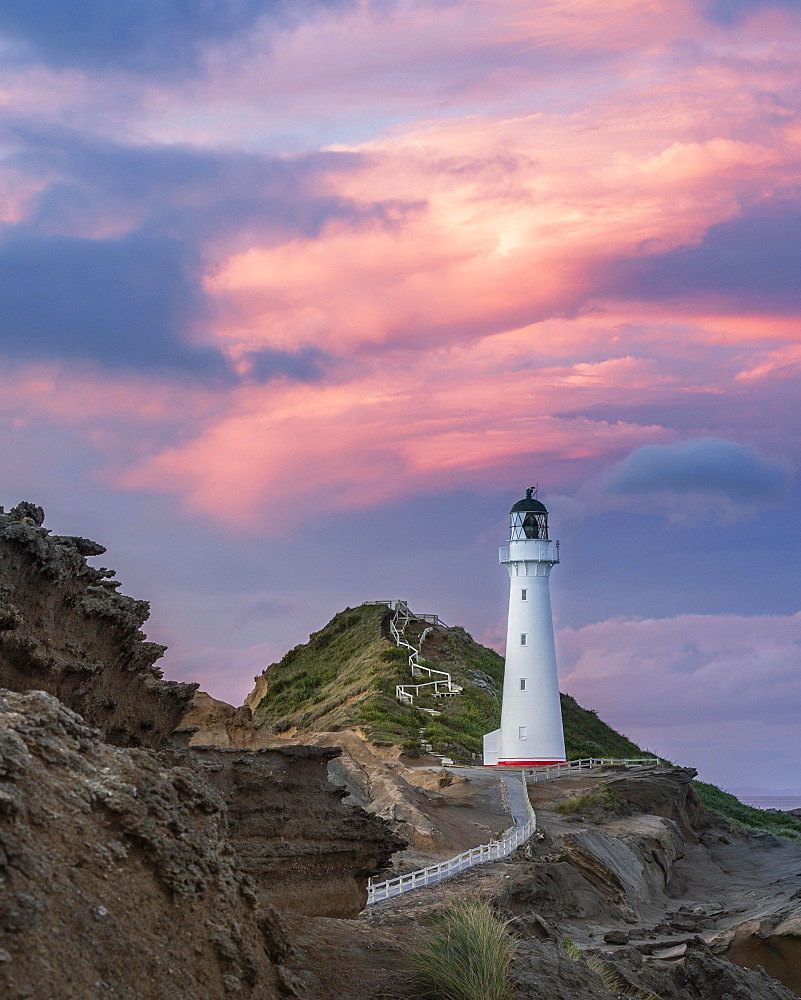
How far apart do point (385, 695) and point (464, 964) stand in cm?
4811

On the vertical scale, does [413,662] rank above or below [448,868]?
above

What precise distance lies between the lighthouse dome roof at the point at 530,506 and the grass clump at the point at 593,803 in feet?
43.4

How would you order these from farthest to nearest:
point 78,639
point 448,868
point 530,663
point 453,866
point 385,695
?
point 385,695
point 530,663
point 453,866
point 448,868
point 78,639

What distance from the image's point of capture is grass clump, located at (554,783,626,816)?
3997 cm

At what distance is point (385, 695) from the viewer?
192ft

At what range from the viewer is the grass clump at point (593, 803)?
3997 cm

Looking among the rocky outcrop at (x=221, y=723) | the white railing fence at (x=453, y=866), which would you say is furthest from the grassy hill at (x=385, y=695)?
the rocky outcrop at (x=221, y=723)

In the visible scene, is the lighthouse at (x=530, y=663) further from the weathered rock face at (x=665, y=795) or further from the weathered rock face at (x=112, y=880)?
the weathered rock face at (x=112, y=880)

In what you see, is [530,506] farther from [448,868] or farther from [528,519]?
[448,868]

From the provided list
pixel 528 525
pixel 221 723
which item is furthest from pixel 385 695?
pixel 221 723

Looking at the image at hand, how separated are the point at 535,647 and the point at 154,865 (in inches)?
1652

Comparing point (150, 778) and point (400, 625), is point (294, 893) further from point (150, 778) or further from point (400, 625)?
point (400, 625)

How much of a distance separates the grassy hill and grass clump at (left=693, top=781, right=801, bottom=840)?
5769 mm

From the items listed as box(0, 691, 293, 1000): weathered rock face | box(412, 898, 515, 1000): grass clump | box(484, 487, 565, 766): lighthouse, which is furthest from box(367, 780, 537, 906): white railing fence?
box(484, 487, 565, 766): lighthouse
